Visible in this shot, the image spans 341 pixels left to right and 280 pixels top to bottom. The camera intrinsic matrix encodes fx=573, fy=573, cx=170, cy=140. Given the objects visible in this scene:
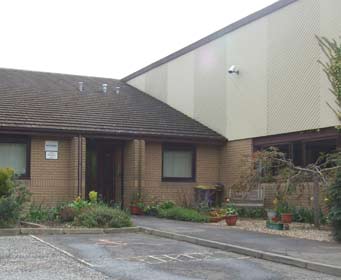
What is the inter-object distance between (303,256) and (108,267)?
3.47 metres

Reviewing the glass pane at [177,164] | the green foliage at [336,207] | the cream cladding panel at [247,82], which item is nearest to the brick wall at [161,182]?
the glass pane at [177,164]

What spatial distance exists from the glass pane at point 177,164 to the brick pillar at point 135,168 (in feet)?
4.31

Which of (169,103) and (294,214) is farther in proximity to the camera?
(169,103)

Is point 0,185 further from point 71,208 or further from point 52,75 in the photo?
point 52,75

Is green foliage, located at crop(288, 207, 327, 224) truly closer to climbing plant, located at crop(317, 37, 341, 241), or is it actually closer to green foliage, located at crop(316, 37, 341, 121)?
climbing plant, located at crop(317, 37, 341, 241)

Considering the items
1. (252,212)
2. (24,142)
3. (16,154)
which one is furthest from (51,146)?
(252,212)

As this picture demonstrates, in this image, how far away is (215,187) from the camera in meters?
21.5

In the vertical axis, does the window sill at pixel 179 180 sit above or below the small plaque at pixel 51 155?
below

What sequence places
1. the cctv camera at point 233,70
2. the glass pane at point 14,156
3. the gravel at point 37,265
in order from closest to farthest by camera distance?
the gravel at point 37,265 → the glass pane at point 14,156 → the cctv camera at point 233,70

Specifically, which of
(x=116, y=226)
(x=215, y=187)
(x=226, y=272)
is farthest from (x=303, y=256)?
(x=215, y=187)

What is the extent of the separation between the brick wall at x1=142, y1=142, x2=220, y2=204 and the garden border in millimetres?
6412

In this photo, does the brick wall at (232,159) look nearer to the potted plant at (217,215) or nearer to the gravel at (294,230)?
the potted plant at (217,215)

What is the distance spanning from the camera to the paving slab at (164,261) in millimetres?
8641

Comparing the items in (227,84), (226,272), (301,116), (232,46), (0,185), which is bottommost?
(226,272)
